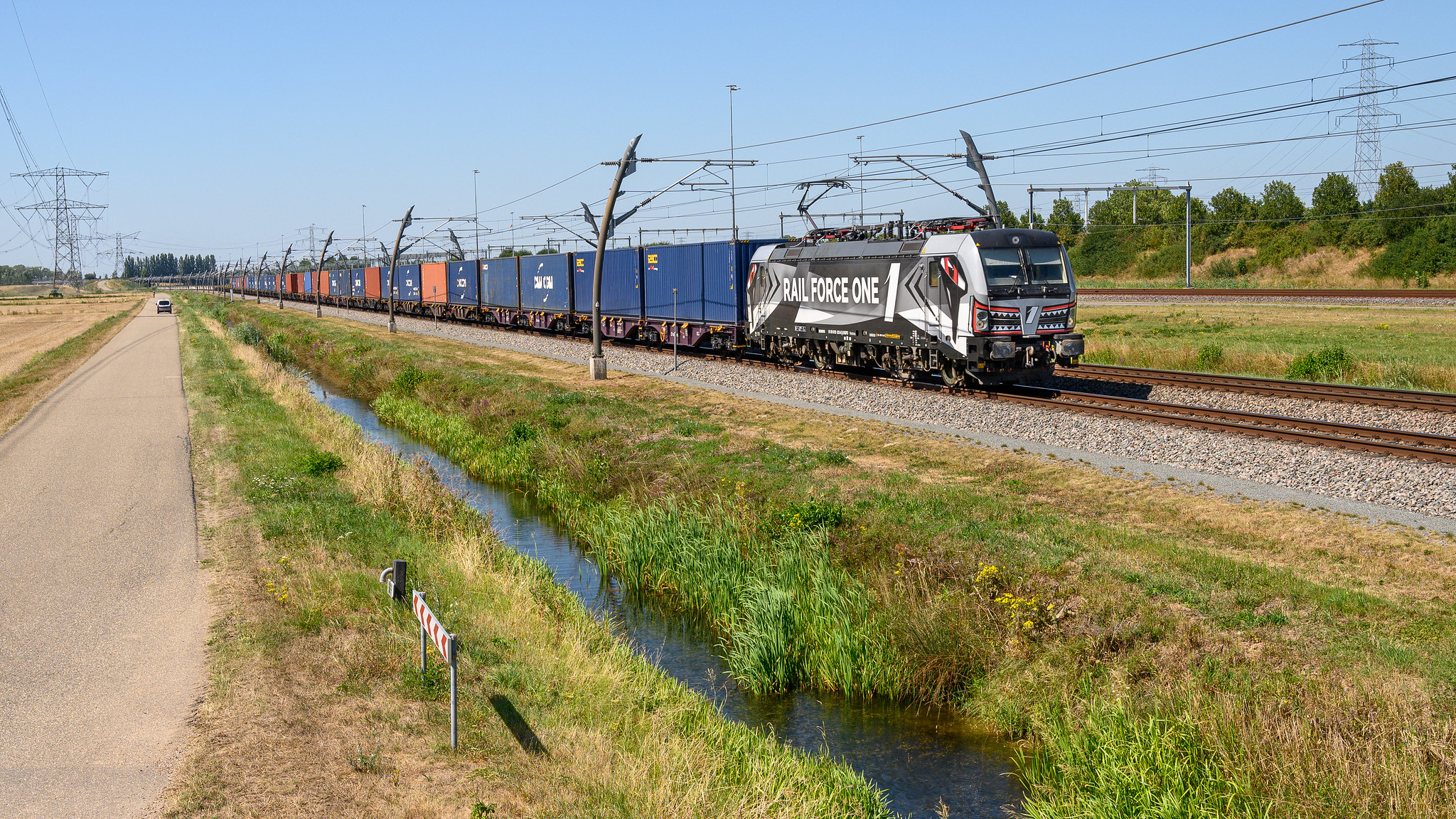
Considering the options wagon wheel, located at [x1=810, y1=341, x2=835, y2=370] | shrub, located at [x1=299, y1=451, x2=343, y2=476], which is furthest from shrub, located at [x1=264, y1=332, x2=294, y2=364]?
shrub, located at [x1=299, y1=451, x2=343, y2=476]

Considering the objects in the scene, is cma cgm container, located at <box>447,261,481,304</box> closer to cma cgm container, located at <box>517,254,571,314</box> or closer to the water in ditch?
cma cgm container, located at <box>517,254,571,314</box>

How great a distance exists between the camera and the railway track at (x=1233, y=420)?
15.8 metres

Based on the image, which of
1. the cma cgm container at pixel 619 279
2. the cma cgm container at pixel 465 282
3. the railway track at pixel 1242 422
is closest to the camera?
the railway track at pixel 1242 422

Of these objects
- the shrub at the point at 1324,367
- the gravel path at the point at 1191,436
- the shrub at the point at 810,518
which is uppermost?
the shrub at the point at 1324,367

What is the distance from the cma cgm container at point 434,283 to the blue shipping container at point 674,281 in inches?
1151

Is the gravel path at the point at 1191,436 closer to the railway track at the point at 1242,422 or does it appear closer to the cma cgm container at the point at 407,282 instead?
the railway track at the point at 1242,422

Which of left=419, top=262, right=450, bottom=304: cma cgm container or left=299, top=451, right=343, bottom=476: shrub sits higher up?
left=419, top=262, right=450, bottom=304: cma cgm container

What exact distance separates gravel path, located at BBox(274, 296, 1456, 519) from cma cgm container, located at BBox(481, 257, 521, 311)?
25.9 m

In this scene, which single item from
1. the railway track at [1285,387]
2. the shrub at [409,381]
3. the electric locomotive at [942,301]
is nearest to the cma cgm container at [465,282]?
the shrub at [409,381]

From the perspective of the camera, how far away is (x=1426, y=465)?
14555 mm

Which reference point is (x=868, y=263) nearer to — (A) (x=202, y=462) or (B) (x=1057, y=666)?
(A) (x=202, y=462)

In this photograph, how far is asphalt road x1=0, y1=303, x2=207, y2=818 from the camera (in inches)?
273

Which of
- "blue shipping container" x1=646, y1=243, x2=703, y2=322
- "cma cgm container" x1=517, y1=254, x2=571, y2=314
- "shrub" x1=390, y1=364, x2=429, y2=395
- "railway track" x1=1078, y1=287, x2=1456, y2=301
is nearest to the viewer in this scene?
"shrub" x1=390, y1=364, x2=429, y2=395

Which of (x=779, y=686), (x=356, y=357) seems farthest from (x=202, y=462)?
(x=356, y=357)
